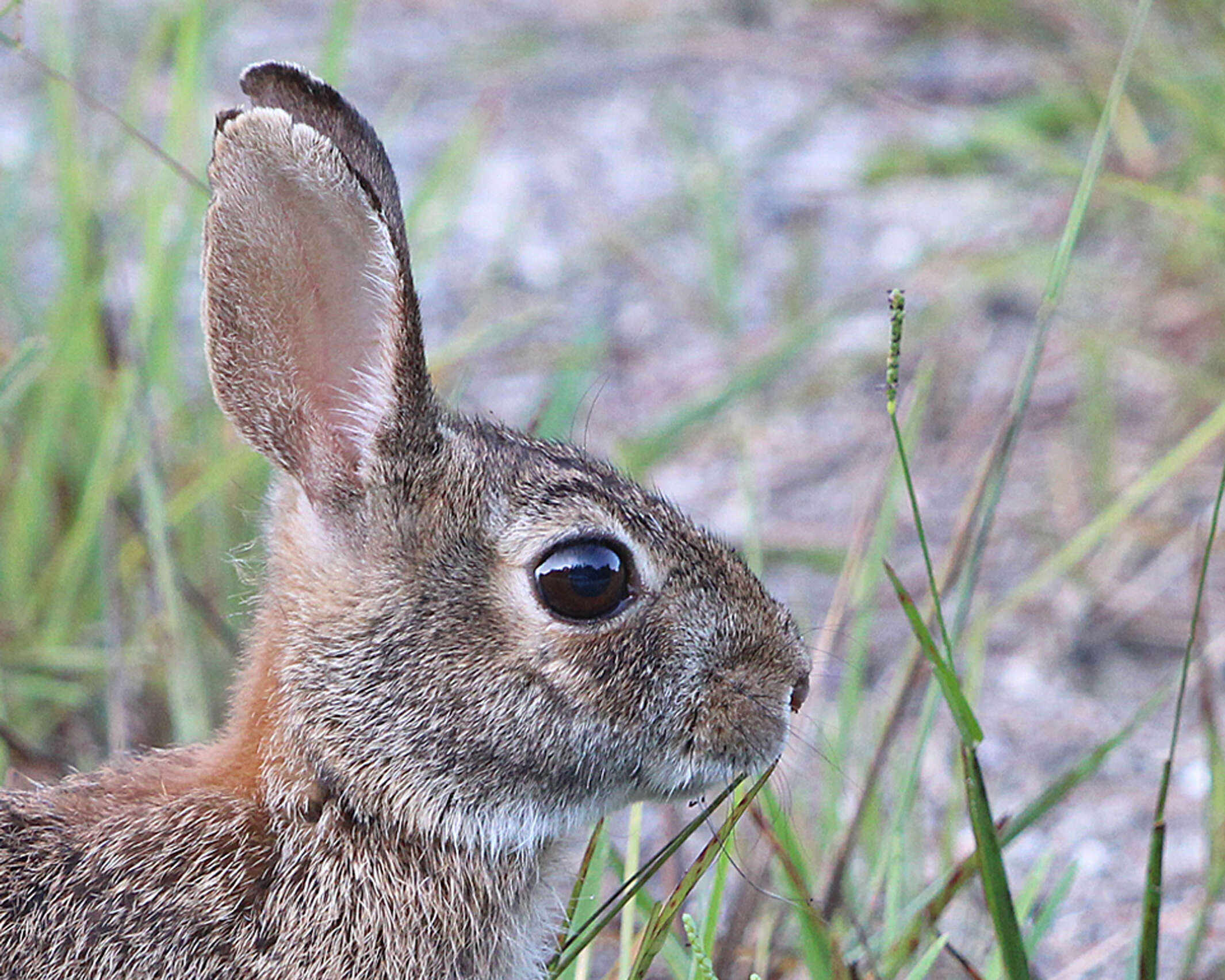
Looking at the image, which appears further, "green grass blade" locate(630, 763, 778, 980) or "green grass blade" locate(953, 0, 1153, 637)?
"green grass blade" locate(953, 0, 1153, 637)

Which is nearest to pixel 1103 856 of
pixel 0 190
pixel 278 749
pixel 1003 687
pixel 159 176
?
pixel 1003 687

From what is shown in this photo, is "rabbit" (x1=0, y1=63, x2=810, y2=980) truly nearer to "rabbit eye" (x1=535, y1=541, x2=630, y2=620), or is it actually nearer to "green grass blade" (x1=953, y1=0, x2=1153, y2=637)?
"rabbit eye" (x1=535, y1=541, x2=630, y2=620)

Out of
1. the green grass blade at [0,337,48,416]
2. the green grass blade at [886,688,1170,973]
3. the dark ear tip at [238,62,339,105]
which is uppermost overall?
the dark ear tip at [238,62,339,105]

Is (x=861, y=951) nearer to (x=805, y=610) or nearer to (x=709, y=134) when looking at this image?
(x=805, y=610)

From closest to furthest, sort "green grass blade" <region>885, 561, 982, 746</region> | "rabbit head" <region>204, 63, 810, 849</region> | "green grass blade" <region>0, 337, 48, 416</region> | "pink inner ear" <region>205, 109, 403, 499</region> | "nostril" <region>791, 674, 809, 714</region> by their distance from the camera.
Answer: "green grass blade" <region>885, 561, 982, 746</region> → "pink inner ear" <region>205, 109, 403, 499</region> → "rabbit head" <region>204, 63, 810, 849</region> → "nostril" <region>791, 674, 809, 714</region> → "green grass blade" <region>0, 337, 48, 416</region>

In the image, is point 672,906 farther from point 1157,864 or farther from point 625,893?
point 1157,864

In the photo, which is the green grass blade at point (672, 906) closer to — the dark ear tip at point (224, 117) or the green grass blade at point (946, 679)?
the green grass blade at point (946, 679)

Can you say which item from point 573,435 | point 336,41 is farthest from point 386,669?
point 336,41

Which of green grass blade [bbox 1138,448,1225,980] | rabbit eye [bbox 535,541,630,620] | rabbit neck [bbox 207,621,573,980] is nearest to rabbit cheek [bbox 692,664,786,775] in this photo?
rabbit eye [bbox 535,541,630,620]
